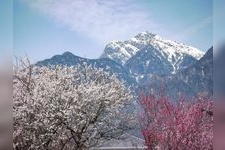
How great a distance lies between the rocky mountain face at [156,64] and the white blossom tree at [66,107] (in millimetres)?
140

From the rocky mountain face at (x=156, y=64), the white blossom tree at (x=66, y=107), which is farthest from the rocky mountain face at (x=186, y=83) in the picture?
the white blossom tree at (x=66, y=107)

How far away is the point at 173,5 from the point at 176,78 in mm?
867

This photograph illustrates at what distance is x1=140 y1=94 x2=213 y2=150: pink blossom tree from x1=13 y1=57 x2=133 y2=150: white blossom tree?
0.27 metres

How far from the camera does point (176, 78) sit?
413cm

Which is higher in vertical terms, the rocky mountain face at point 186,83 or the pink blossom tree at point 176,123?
the rocky mountain face at point 186,83

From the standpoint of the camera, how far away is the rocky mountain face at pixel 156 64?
3.82 m

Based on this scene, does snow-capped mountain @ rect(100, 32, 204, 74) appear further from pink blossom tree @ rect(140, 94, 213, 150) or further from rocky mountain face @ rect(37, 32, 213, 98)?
pink blossom tree @ rect(140, 94, 213, 150)

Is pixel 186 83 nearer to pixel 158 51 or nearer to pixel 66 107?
pixel 158 51

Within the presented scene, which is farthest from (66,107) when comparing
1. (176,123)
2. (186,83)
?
(186,83)

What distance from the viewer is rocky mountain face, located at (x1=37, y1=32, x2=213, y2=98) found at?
3816 millimetres

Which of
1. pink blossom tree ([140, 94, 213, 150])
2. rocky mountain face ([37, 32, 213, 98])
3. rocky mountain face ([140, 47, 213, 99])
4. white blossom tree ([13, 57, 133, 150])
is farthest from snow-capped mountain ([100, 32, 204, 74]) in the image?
pink blossom tree ([140, 94, 213, 150])

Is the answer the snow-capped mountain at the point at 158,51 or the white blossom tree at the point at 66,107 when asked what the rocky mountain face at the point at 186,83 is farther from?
the white blossom tree at the point at 66,107

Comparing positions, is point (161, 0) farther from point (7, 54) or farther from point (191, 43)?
point (7, 54)

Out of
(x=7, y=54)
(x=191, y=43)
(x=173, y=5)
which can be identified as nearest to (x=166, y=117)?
(x=191, y=43)
